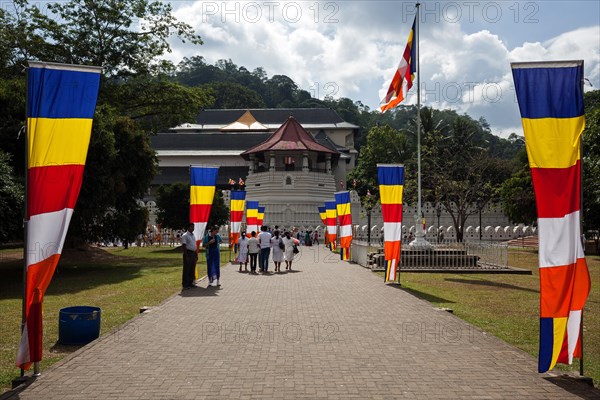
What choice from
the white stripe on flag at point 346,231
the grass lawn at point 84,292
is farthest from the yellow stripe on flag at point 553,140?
the white stripe on flag at point 346,231

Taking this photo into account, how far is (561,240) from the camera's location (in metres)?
6.17

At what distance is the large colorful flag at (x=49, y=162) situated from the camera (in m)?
6.13

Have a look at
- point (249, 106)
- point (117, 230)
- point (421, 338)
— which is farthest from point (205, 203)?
point (249, 106)

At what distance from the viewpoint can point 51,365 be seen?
6.64m

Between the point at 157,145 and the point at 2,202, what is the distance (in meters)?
56.7

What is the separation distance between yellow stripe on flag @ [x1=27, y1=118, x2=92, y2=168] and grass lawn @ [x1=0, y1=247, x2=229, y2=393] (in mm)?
2488

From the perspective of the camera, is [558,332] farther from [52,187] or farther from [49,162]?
[49,162]

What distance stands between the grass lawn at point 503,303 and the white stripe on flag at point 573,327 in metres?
0.50

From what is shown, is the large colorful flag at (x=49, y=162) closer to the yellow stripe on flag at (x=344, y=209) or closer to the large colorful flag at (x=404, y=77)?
the large colorful flag at (x=404, y=77)

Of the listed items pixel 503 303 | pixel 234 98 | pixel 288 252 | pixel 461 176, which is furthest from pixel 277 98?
pixel 503 303

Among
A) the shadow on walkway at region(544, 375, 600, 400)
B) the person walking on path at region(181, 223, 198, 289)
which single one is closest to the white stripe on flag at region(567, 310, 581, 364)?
the shadow on walkway at region(544, 375, 600, 400)

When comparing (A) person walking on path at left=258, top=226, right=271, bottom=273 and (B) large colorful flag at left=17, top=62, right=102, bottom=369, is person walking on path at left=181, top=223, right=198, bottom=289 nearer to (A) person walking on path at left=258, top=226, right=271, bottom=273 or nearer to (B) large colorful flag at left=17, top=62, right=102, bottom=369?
(A) person walking on path at left=258, top=226, right=271, bottom=273

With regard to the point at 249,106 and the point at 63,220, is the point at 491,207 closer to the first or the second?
the point at 63,220

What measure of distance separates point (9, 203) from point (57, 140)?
8892 mm
